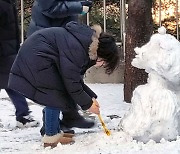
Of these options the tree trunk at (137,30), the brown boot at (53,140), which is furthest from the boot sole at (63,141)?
the tree trunk at (137,30)

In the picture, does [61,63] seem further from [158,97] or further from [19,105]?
[19,105]

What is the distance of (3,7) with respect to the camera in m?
5.19

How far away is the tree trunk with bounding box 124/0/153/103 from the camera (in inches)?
244

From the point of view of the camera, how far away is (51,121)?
14.6 ft

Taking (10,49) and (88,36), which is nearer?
(88,36)

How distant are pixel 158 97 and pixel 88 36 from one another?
682mm

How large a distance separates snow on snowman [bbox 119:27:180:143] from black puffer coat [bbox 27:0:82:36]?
70 cm

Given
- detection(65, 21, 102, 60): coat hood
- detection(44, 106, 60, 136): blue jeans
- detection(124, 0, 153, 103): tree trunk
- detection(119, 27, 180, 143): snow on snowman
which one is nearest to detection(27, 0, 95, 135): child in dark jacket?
detection(44, 106, 60, 136): blue jeans

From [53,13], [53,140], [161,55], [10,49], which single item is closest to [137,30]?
[10,49]

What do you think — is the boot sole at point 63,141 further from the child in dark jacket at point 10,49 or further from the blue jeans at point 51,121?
the child in dark jacket at point 10,49

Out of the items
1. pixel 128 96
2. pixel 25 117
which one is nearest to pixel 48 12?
pixel 25 117

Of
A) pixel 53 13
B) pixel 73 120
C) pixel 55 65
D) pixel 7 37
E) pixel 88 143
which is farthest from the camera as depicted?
pixel 7 37

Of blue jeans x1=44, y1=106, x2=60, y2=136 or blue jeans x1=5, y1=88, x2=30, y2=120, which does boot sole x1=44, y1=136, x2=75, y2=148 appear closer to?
blue jeans x1=44, y1=106, x2=60, y2=136

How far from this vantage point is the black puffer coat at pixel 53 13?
471cm
